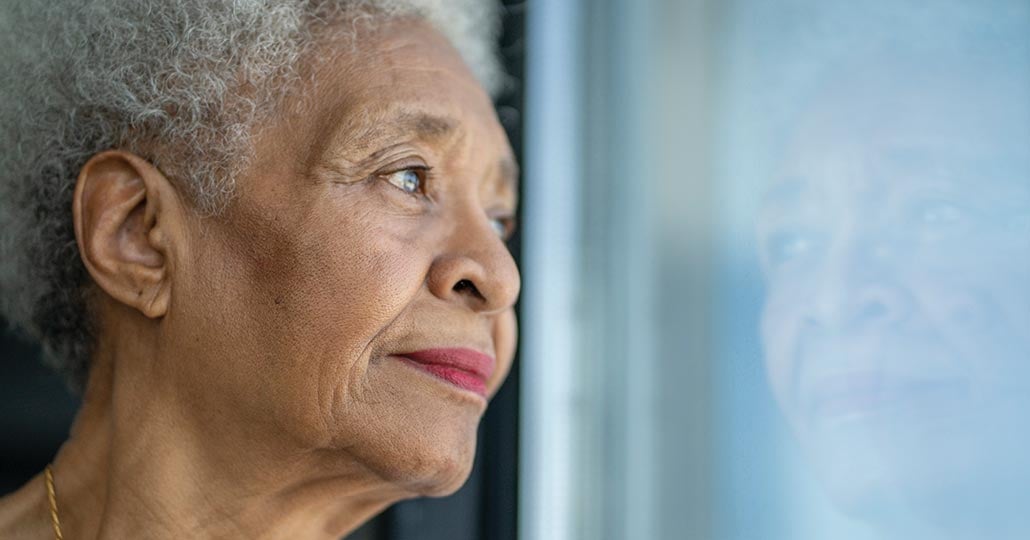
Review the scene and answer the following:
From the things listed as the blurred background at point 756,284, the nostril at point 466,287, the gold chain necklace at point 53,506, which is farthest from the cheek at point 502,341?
the gold chain necklace at point 53,506

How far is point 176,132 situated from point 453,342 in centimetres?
43

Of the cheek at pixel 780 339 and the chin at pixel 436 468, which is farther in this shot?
the cheek at pixel 780 339

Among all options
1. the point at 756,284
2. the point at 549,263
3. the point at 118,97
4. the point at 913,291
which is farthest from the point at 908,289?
the point at 118,97

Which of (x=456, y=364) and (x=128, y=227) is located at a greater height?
(x=128, y=227)

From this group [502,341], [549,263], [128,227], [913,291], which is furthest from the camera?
[549,263]

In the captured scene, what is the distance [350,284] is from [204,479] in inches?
12.4

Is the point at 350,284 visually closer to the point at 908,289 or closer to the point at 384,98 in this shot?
the point at 384,98

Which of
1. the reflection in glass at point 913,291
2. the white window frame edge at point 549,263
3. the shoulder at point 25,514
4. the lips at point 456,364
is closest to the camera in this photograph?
the reflection in glass at point 913,291

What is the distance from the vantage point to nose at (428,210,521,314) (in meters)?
1.29

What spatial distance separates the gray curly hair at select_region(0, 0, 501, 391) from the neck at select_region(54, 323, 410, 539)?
21 centimetres

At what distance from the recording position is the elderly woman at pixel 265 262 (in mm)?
1245

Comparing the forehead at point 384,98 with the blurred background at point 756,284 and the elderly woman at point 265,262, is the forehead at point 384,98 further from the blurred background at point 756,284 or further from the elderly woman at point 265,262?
the blurred background at point 756,284

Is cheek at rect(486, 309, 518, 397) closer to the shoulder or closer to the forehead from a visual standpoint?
the forehead

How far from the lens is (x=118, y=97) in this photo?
53.9 inches
